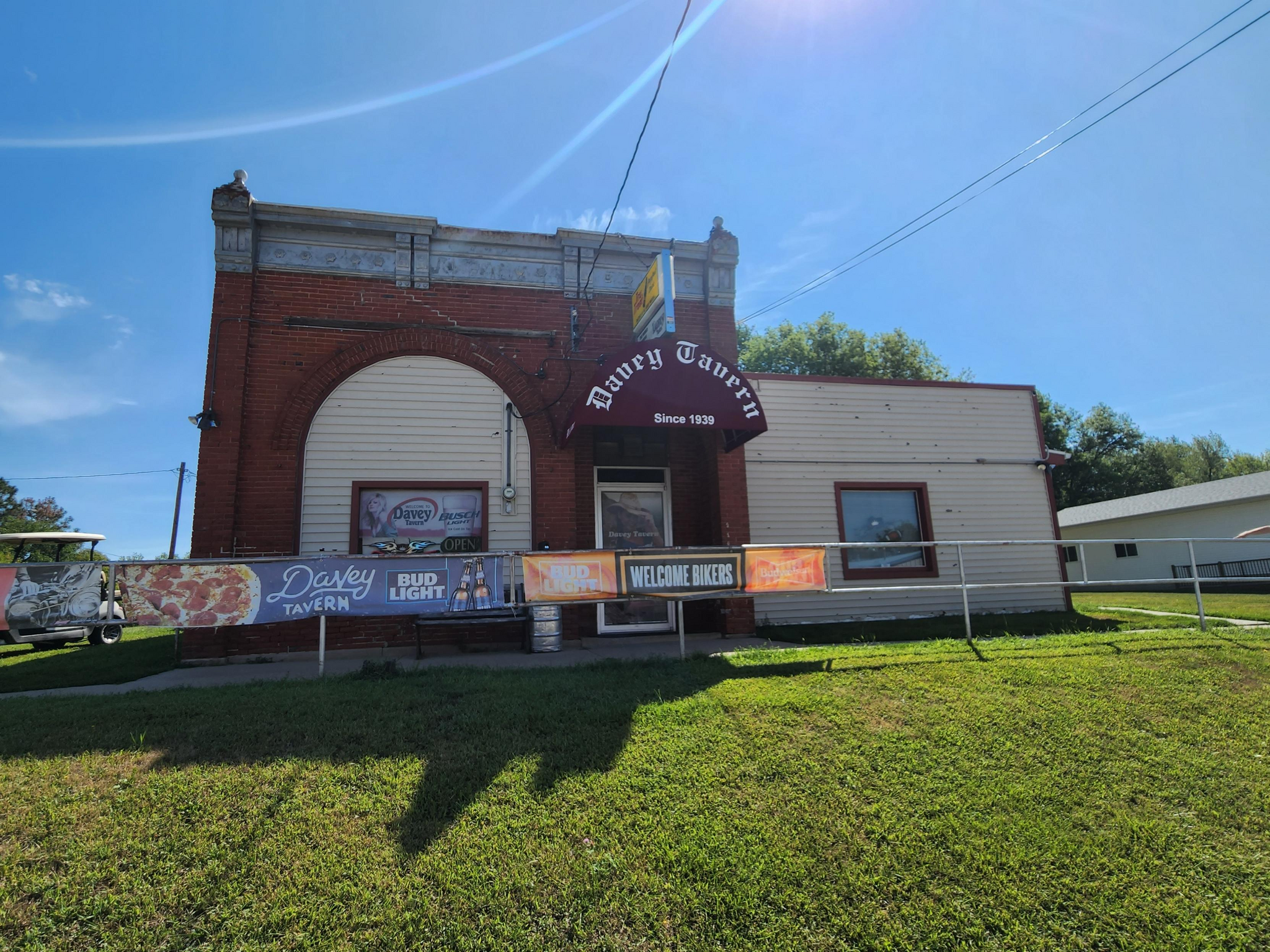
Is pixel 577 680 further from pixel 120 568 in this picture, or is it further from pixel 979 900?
pixel 120 568

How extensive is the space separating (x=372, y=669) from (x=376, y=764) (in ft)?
8.74

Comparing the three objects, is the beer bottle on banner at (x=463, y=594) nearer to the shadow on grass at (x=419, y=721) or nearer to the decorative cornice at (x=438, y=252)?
the shadow on grass at (x=419, y=721)

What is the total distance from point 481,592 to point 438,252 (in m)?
5.90

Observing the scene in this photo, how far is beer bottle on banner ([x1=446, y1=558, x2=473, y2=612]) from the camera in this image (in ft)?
23.2

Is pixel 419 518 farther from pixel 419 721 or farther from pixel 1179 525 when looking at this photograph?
pixel 1179 525

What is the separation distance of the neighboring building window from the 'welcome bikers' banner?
12.4ft

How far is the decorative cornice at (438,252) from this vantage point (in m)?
9.36

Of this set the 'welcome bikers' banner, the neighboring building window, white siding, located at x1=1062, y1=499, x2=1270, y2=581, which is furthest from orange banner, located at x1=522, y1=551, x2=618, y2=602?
white siding, located at x1=1062, y1=499, x2=1270, y2=581

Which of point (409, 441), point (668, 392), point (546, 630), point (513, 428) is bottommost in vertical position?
point (546, 630)

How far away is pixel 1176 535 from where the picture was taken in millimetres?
27438

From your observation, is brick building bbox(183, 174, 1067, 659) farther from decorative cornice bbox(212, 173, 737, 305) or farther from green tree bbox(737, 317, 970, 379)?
green tree bbox(737, 317, 970, 379)

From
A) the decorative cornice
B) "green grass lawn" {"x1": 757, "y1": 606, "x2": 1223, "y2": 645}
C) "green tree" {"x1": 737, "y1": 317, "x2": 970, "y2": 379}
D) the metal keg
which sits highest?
"green tree" {"x1": 737, "y1": 317, "x2": 970, "y2": 379}

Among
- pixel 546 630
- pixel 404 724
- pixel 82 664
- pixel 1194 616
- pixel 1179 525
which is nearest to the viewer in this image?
pixel 404 724

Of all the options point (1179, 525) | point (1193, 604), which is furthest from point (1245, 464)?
point (1193, 604)
